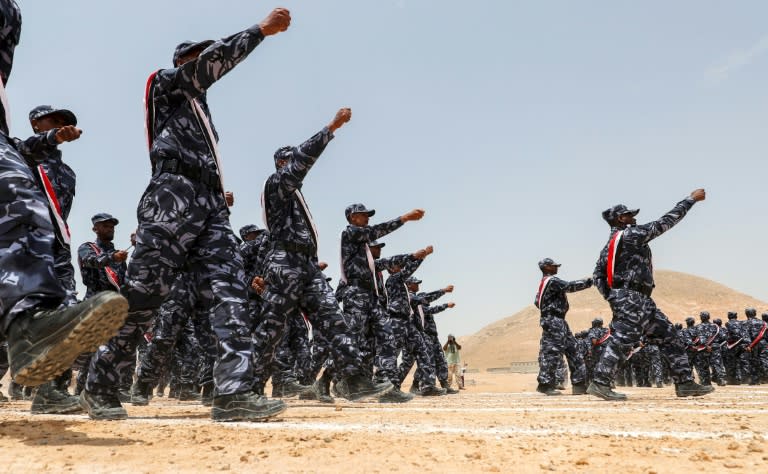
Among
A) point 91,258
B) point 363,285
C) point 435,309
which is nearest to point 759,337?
point 435,309

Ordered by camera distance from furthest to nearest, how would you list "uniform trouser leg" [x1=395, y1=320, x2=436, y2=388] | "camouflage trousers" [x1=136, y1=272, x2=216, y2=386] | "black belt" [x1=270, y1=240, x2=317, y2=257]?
"uniform trouser leg" [x1=395, y1=320, x2=436, y2=388]
"camouflage trousers" [x1=136, y1=272, x2=216, y2=386]
"black belt" [x1=270, y1=240, x2=317, y2=257]

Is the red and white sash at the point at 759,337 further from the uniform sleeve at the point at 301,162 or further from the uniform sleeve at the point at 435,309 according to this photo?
the uniform sleeve at the point at 301,162

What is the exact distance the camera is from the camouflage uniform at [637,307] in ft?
25.1

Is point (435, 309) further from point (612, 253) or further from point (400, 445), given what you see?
point (400, 445)

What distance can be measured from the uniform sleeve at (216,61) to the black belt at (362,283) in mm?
→ 4336

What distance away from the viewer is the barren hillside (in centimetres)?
6138

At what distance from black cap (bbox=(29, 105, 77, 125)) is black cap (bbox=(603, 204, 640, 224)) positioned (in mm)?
6756

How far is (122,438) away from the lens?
2822 millimetres

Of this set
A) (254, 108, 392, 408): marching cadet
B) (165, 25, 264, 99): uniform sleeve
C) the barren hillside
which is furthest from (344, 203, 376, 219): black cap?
the barren hillside

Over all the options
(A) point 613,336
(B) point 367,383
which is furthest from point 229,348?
(A) point 613,336

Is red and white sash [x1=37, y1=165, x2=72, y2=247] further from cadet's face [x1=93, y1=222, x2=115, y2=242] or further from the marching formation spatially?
cadet's face [x1=93, y1=222, x2=115, y2=242]

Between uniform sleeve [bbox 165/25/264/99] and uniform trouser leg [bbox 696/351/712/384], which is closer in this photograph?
uniform sleeve [bbox 165/25/264/99]

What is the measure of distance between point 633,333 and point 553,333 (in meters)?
3.41

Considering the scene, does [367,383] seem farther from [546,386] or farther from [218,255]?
[546,386]
